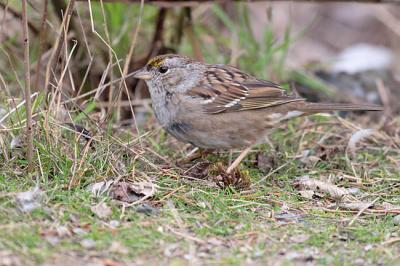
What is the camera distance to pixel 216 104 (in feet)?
15.9

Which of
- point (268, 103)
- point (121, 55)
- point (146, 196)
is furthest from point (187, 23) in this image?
point (146, 196)

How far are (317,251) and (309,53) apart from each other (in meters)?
6.27

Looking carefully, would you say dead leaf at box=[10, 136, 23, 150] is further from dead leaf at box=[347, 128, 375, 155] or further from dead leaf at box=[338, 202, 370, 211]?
dead leaf at box=[347, 128, 375, 155]

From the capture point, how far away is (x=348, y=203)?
13.8 feet

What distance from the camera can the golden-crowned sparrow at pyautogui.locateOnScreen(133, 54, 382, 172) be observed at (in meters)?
4.72

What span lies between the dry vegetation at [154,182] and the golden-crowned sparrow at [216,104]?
21 cm

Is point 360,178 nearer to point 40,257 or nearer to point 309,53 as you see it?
point 40,257

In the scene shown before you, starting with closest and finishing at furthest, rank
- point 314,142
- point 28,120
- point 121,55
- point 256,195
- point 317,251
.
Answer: point 317,251, point 28,120, point 256,195, point 314,142, point 121,55

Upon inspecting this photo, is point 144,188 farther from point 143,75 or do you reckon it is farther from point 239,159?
point 143,75

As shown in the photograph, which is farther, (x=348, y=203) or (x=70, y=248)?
(x=348, y=203)

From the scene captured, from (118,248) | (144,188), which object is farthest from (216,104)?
(118,248)

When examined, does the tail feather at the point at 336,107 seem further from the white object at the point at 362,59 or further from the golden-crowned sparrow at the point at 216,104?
the white object at the point at 362,59

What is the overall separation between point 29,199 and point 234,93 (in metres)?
1.85

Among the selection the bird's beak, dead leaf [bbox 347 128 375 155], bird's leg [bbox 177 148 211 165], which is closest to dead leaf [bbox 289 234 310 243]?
bird's leg [bbox 177 148 211 165]
